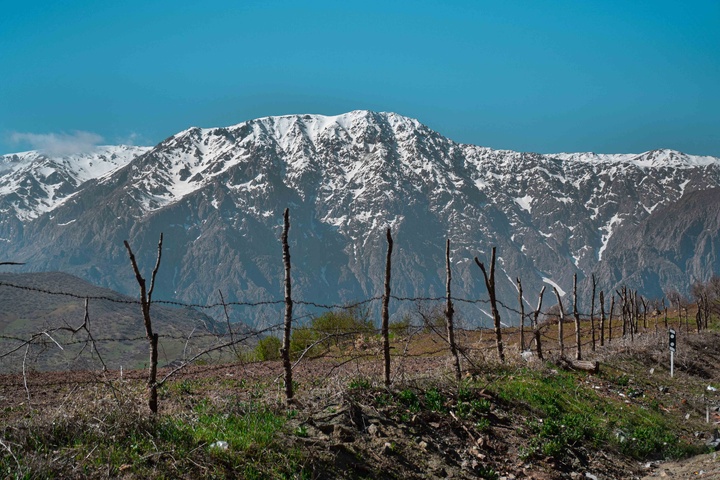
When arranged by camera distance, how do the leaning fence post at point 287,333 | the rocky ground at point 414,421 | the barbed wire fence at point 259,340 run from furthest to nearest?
the leaning fence post at point 287,333
the barbed wire fence at point 259,340
the rocky ground at point 414,421

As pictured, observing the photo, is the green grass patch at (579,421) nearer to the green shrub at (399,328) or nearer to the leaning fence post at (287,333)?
the green shrub at (399,328)

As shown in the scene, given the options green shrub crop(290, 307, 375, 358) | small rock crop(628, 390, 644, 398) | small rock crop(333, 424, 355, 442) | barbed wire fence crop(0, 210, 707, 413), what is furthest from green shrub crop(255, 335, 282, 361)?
small rock crop(333, 424, 355, 442)

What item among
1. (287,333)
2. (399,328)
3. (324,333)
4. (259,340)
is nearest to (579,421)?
(399,328)

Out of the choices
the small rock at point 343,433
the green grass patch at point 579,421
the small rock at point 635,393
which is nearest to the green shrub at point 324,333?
the small rock at point 635,393

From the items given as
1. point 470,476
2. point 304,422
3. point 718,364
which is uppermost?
point 304,422

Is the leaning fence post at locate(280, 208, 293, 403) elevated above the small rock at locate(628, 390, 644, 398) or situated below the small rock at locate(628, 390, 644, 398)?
above

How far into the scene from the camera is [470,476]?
33.6ft

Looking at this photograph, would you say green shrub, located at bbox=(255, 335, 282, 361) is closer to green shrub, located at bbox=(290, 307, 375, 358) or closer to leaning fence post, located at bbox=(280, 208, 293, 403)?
green shrub, located at bbox=(290, 307, 375, 358)

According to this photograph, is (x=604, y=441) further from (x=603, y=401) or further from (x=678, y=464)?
(x=603, y=401)

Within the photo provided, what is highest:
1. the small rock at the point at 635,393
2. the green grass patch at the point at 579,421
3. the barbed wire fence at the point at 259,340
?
the barbed wire fence at the point at 259,340

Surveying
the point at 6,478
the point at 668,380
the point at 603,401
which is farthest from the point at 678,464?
the point at 6,478

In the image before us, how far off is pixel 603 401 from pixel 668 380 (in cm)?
824

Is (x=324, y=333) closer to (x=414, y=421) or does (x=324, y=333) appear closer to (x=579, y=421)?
(x=579, y=421)

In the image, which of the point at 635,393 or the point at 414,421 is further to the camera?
the point at 635,393
